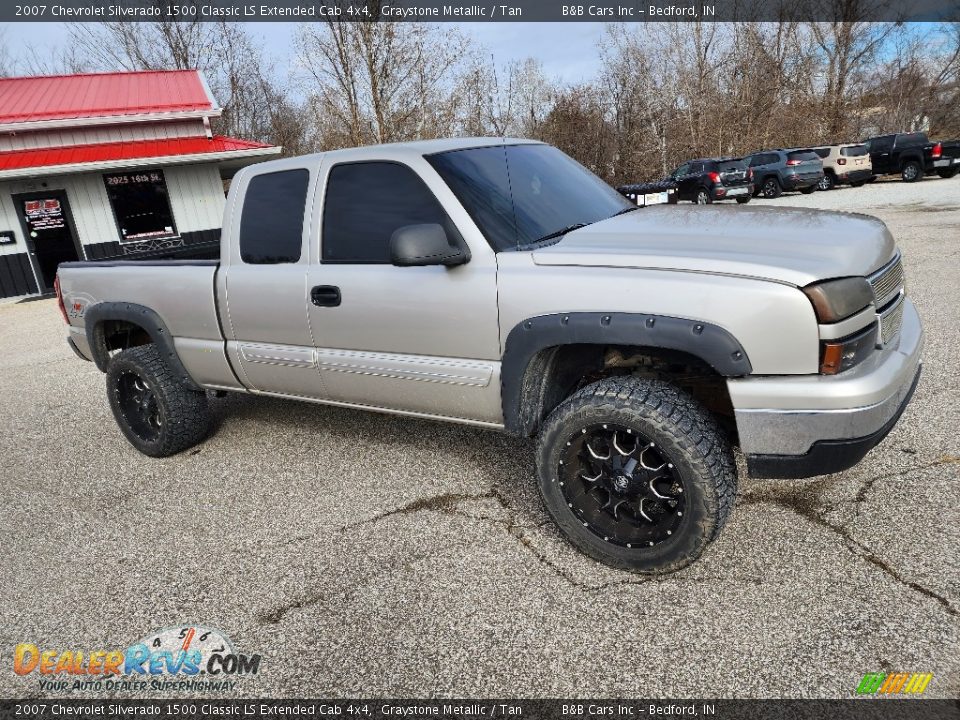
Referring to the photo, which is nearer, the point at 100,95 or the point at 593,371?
the point at 593,371

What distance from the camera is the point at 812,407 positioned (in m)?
2.32

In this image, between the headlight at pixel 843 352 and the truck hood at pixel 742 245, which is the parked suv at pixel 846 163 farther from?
the headlight at pixel 843 352

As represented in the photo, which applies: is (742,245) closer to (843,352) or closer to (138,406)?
(843,352)

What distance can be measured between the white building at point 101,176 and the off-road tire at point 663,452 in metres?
14.6

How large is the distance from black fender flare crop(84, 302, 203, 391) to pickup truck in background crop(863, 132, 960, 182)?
2581 cm

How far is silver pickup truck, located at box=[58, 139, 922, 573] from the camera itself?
237 cm

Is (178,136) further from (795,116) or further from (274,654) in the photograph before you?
(795,116)

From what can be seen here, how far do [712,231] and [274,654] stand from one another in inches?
98.2

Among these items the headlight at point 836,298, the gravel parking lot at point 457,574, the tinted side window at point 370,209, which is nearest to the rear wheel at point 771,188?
the gravel parking lot at point 457,574

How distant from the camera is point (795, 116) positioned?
108 ft

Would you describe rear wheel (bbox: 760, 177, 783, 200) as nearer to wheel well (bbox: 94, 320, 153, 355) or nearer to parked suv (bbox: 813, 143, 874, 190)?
parked suv (bbox: 813, 143, 874, 190)

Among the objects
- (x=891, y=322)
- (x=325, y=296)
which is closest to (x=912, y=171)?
(x=891, y=322)

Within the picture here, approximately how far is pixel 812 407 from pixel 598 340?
0.81 metres

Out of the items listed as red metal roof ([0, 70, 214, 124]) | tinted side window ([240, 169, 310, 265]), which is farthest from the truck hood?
red metal roof ([0, 70, 214, 124])
